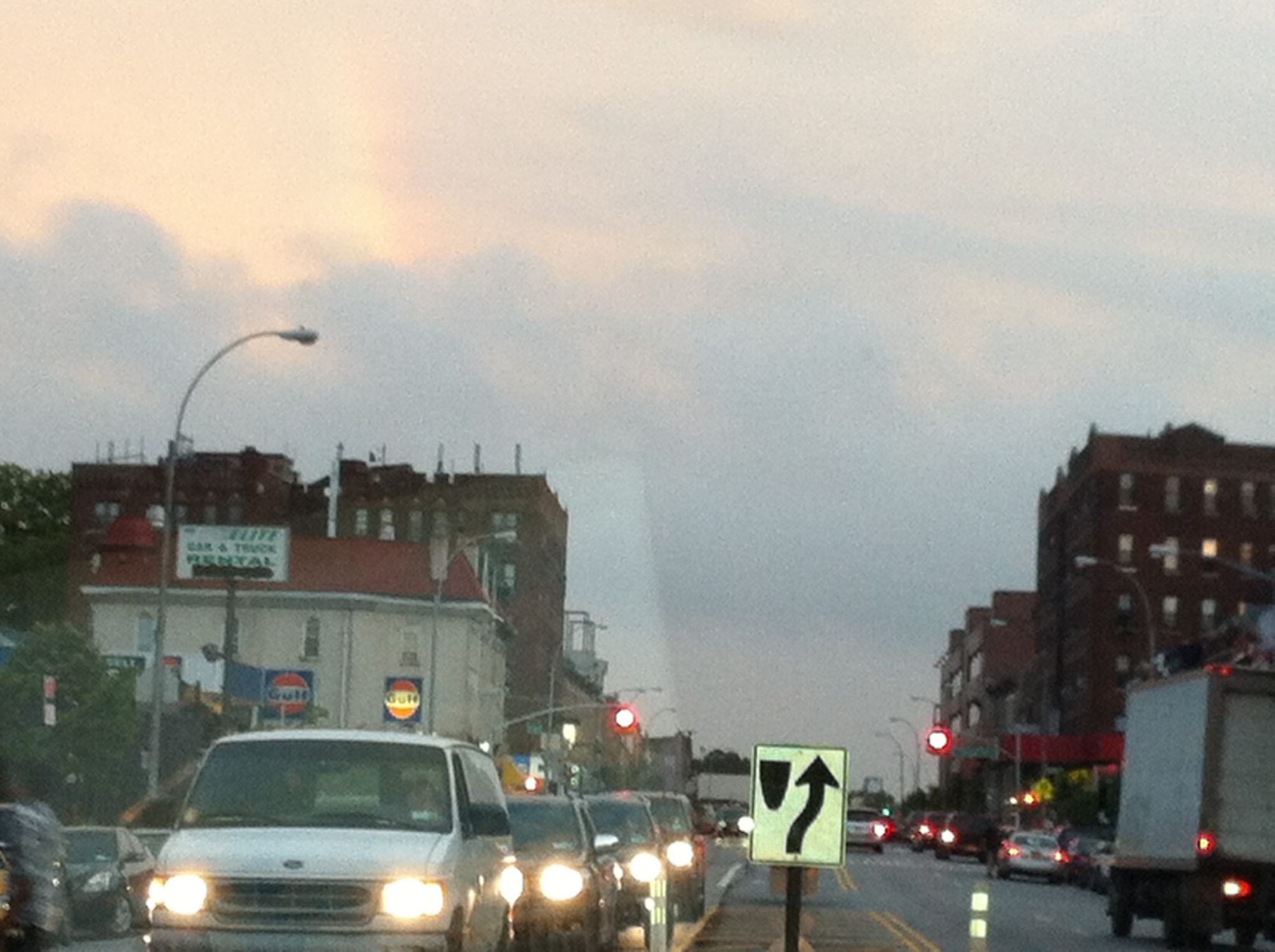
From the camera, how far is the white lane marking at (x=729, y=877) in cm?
4789

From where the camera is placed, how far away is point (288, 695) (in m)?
63.6

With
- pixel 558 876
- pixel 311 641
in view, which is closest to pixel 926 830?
pixel 311 641

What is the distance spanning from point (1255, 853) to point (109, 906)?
45.5 feet

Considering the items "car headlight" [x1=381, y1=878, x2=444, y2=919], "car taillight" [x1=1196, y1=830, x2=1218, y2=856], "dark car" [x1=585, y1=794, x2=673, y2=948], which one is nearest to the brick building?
"car taillight" [x1=1196, y1=830, x2=1218, y2=856]

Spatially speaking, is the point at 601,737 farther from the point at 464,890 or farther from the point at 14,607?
the point at 464,890

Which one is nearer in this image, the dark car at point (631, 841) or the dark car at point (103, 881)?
the dark car at point (631, 841)

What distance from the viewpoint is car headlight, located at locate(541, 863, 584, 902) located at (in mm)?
23594

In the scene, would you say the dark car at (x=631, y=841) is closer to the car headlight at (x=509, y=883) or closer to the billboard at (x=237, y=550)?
the car headlight at (x=509, y=883)

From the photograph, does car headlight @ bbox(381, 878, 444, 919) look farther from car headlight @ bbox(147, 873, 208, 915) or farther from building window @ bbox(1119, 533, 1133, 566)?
building window @ bbox(1119, 533, 1133, 566)

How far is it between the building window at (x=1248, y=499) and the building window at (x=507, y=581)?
37924 millimetres

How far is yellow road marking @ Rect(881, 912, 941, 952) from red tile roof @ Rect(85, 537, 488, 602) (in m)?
59.3

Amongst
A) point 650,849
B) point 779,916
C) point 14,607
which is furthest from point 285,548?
point 14,607

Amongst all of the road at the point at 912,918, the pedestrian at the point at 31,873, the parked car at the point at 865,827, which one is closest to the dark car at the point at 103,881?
the road at the point at 912,918

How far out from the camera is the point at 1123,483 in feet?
415
